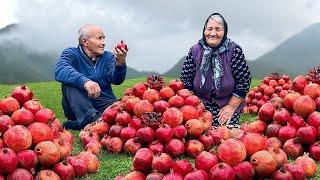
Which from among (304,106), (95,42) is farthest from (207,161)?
(95,42)

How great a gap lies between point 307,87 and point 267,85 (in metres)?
5.69

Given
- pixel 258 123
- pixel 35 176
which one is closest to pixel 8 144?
pixel 35 176

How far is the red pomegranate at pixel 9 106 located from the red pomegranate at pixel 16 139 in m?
0.49

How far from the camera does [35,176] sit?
17.6 ft

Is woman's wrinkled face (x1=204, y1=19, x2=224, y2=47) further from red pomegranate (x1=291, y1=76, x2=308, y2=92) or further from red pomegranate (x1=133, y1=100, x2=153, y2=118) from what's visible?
red pomegranate (x1=133, y1=100, x2=153, y2=118)

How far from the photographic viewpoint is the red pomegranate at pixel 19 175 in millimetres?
5172

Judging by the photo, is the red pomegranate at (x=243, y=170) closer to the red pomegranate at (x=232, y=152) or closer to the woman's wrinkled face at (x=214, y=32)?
the red pomegranate at (x=232, y=152)

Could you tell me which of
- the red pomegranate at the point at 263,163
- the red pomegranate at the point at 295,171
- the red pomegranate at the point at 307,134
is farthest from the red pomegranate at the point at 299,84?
the red pomegranate at the point at 263,163

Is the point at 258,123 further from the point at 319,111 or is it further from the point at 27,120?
the point at 27,120

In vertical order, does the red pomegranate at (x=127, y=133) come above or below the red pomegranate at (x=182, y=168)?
below

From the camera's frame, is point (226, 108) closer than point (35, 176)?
No

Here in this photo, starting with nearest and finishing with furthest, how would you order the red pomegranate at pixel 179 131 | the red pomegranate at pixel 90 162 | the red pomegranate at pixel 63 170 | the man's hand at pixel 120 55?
the red pomegranate at pixel 63 170 → the red pomegranate at pixel 90 162 → the red pomegranate at pixel 179 131 → the man's hand at pixel 120 55

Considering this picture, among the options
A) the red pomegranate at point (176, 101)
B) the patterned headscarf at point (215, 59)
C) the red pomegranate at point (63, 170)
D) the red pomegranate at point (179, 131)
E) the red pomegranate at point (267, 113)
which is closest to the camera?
the red pomegranate at point (63, 170)

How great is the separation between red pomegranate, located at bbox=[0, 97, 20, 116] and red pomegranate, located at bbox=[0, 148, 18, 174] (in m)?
0.67
